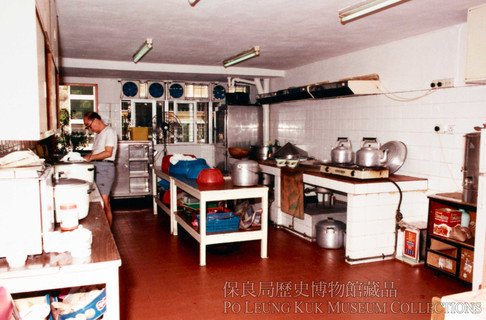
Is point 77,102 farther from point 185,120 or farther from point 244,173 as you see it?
point 244,173

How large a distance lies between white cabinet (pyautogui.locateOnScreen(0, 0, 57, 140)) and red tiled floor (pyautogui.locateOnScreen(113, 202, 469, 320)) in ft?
6.77

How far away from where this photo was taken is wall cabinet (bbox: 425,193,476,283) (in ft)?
13.4

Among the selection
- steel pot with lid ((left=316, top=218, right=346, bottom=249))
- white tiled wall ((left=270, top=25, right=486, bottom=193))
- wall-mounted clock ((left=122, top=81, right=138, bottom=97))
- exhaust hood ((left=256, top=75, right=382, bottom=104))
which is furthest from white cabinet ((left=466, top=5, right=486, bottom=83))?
wall-mounted clock ((left=122, top=81, right=138, bottom=97))

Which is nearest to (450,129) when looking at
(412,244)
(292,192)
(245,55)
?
(412,244)

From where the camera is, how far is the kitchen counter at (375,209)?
186 inches

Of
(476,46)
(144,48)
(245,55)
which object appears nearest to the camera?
(476,46)

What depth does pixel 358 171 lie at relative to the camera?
4785mm

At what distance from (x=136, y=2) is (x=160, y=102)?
6.31m

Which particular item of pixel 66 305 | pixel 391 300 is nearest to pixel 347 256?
pixel 391 300

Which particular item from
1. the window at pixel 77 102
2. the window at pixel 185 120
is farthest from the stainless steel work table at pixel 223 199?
the window at pixel 77 102

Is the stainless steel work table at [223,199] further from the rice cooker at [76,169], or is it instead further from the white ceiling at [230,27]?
the white ceiling at [230,27]

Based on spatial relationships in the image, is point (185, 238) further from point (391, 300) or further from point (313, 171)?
point (391, 300)

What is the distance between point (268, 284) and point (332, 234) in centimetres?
150

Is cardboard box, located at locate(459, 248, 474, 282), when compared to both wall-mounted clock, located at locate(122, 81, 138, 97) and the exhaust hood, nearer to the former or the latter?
the exhaust hood
